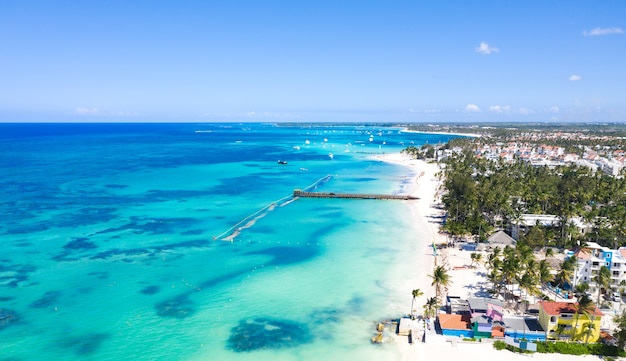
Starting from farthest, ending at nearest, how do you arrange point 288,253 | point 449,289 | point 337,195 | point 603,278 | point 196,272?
point 337,195, point 288,253, point 196,272, point 449,289, point 603,278

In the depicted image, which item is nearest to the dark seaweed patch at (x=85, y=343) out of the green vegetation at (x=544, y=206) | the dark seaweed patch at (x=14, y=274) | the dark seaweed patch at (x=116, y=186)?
the dark seaweed patch at (x=14, y=274)

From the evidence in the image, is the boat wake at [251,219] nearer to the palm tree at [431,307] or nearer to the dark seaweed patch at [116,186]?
the palm tree at [431,307]

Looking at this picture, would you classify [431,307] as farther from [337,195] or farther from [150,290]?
[337,195]

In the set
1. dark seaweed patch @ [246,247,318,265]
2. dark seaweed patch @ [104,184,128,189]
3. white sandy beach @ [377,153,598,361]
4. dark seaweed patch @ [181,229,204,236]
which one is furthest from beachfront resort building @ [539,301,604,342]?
dark seaweed patch @ [104,184,128,189]

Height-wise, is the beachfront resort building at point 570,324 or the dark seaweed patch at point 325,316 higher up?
the beachfront resort building at point 570,324

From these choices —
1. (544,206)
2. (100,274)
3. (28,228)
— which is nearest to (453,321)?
(100,274)

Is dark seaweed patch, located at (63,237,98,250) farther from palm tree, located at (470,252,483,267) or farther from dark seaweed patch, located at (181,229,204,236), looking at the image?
palm tree, located at (470,252,483,267)

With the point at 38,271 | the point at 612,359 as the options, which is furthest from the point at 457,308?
the point at 38,271
